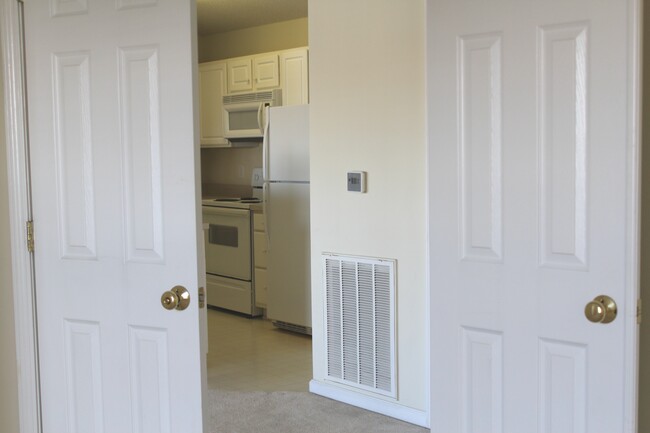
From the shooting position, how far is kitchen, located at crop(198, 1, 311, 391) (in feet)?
17.8

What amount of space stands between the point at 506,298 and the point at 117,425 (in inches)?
51.9

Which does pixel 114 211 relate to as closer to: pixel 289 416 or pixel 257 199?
pixel 289 416

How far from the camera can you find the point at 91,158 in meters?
2.36

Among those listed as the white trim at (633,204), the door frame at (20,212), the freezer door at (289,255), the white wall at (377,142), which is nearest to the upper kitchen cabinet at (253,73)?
the freezer door at (289,255)

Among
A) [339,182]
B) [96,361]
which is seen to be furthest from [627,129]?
[339,182]

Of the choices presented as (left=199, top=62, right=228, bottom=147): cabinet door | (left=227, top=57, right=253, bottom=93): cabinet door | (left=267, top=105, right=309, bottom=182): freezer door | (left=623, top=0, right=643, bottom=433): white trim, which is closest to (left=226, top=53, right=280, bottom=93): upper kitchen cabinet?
(left=227, top=57, right=253, bottom=93): cabinet door

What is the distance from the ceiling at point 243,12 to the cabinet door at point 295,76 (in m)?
0.43

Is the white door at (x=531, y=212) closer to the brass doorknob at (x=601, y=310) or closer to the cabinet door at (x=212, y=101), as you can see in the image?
the brass doorknob at (x=601, y=310)

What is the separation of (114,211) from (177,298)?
36 centimetres

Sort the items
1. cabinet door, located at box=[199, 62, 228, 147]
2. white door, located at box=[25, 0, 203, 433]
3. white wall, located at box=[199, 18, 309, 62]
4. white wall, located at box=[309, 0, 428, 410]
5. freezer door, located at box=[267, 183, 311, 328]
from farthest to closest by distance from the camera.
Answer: cabinet door, located at box=[199, 62, 228, 147] → white wall, located at box=[199, 18, 309, 62] → freezer door, located at box=[267, 183, 311, 328] → white wall, located at box=[309, 0, 428, 410] → white door, located at box=[25, 0, 203, 433]

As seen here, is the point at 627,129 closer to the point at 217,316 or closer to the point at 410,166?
the point at 410,166

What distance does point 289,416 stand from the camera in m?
3.86

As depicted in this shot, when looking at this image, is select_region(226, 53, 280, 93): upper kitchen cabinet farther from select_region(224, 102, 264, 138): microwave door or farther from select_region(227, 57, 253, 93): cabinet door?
select_region(224, 102, 264, 138): microwave door

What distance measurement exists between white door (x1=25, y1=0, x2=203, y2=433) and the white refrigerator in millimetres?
3128
